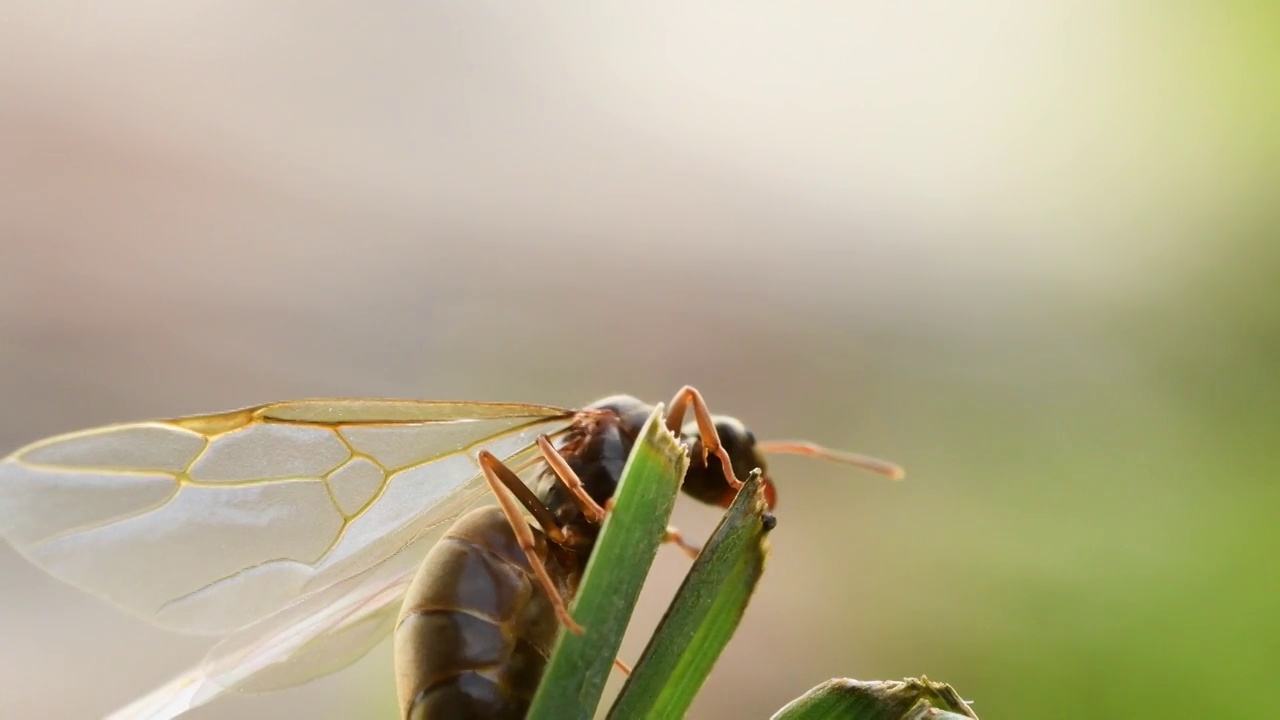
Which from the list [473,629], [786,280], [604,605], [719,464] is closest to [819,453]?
[719,464]

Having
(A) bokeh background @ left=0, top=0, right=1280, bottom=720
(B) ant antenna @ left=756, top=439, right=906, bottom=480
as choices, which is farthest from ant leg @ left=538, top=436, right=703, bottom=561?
(A) bokeh background @ left=0, top=0, right=1280, bottom=720

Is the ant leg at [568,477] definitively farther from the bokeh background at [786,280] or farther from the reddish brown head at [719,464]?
the bokeh background at [786,280]

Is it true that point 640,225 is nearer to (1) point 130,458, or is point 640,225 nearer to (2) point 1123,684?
(2) point 1123,684

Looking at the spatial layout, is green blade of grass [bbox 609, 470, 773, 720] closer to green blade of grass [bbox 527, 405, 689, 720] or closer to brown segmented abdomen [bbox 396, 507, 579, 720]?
green blade of grass [bbox 527, 405, 689, 720]

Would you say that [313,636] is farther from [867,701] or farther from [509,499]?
[867,701]

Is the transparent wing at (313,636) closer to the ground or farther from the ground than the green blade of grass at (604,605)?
closer to the ground

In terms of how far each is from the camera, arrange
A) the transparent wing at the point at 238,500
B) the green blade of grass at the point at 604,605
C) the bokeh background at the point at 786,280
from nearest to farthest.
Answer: the green blade of grass at the point at 604,605 < the transparent wing at the point at 238,500 < the bokeh background at the point at 786,280

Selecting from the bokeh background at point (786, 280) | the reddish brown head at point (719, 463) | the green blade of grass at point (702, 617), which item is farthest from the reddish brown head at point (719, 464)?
the bokeh background at point (786, 280)
